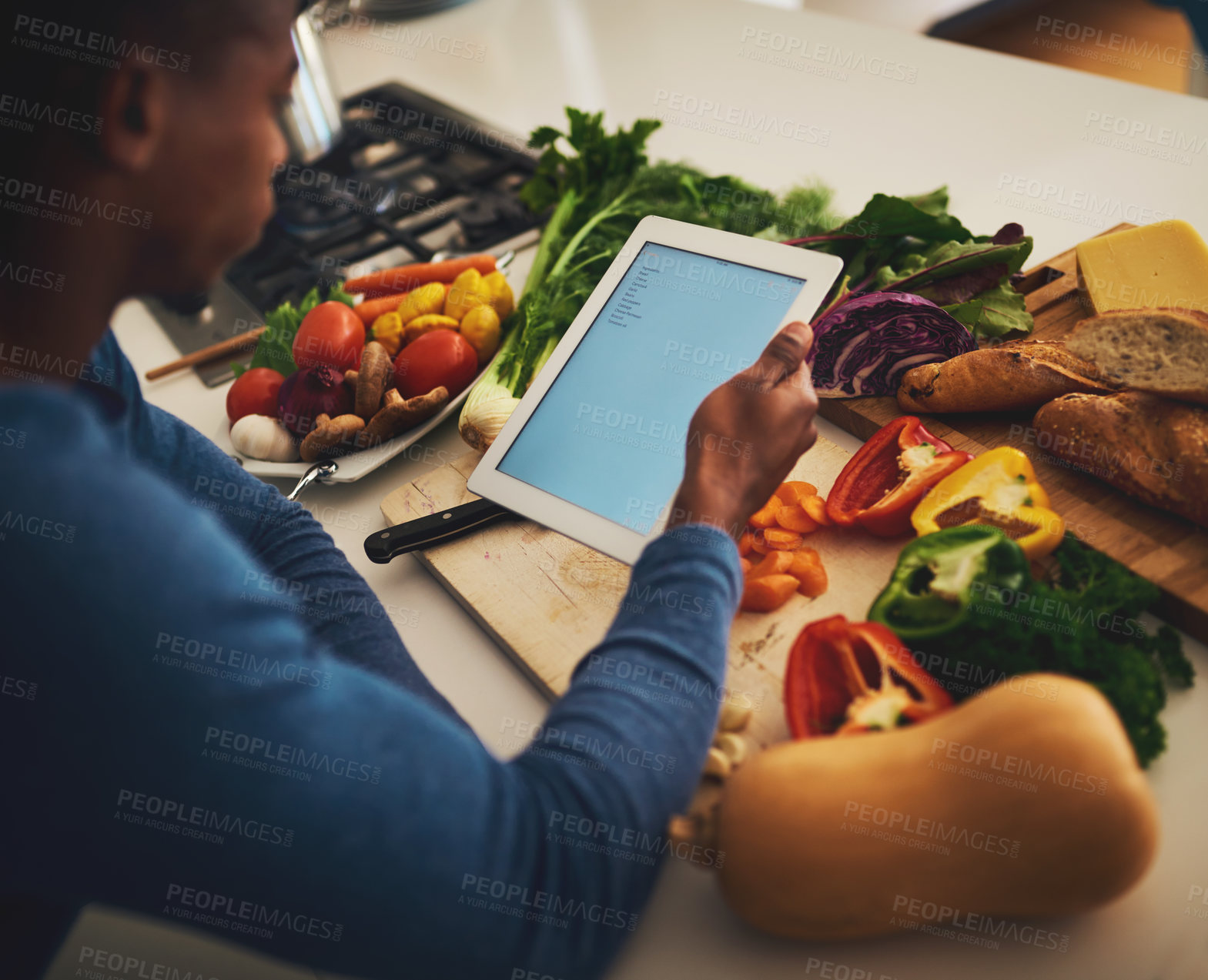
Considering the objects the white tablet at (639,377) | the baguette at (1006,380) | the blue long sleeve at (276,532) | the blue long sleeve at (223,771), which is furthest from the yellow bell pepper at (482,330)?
the blue long sleeve at (223,771)

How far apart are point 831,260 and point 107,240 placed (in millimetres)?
662

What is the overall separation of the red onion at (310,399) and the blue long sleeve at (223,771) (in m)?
0.57

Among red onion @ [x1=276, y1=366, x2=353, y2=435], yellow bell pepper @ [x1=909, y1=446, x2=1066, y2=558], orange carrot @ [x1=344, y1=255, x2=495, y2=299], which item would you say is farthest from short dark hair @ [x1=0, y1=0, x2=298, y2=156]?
orange carrot @ [x1=344, y1=255, x2=495, y2=299]

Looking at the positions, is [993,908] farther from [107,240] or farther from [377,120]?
[377,120]

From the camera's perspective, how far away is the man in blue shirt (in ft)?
1.39

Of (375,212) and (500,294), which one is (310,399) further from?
(375,212)

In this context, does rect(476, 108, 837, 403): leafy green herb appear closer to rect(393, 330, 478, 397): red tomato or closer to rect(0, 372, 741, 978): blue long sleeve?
rect(393, 330, 478, 397): red tomato

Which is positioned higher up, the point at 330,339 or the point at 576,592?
the point at 330,339

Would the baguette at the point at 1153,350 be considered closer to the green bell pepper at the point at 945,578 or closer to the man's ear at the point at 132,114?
the green bell pepper at the point at 945,578

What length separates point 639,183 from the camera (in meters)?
1.28

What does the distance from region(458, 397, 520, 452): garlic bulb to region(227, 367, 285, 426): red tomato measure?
0.29 meters

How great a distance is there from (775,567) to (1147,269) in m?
0.60

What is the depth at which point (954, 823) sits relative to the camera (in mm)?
513

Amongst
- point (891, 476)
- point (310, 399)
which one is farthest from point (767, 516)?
point (310, 399)
